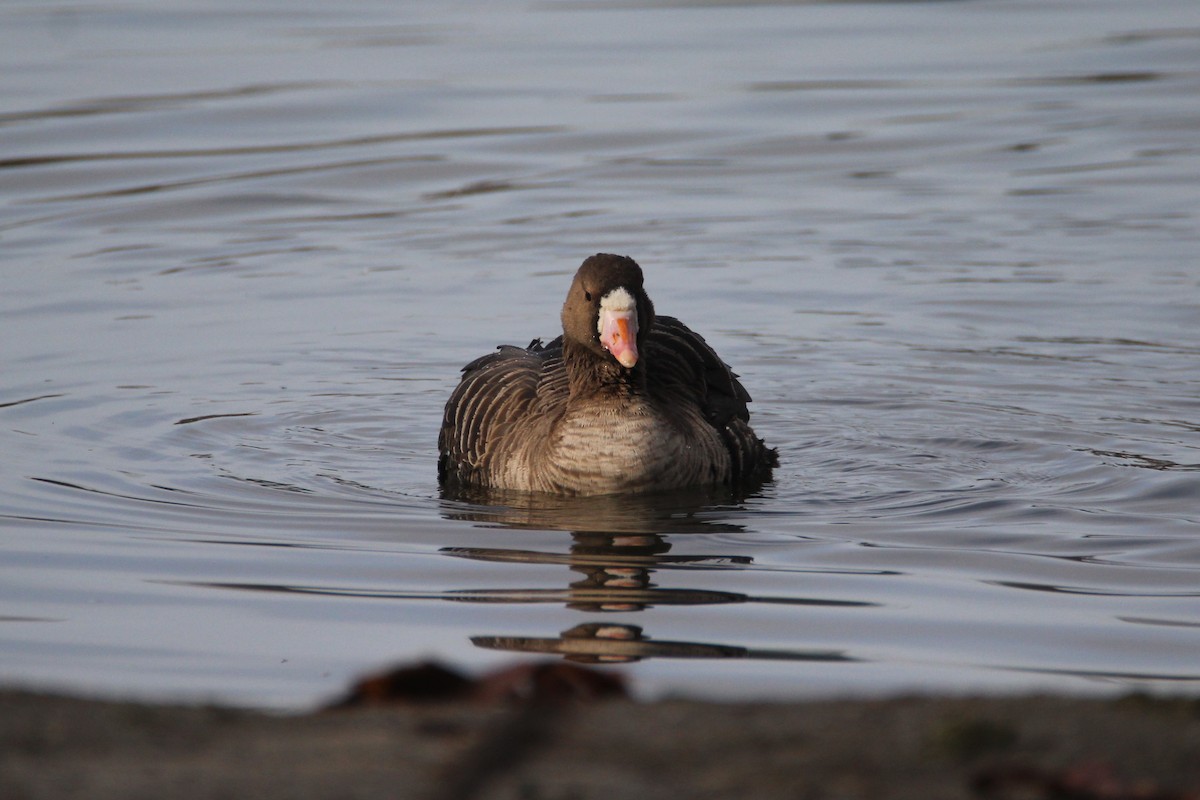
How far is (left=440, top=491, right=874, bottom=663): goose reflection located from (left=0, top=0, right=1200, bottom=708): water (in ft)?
0.12

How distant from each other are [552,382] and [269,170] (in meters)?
10.7

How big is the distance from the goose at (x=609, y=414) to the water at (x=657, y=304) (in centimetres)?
31

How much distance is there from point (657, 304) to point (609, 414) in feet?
16.7

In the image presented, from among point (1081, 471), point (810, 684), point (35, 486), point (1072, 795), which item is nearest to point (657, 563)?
point (810, 684)

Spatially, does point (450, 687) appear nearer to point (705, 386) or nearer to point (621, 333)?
point (621, 333)

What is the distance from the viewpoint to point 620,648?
22.0 ft

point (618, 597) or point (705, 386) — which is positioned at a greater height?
point (705, 386)

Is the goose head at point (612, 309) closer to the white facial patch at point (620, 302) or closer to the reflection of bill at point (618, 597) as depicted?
the white facial patch at point (620, 302)

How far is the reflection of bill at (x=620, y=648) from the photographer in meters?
6.62

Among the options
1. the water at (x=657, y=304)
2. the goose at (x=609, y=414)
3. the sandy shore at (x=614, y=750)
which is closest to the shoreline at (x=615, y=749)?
the sandy shore at (x=614, y=750)

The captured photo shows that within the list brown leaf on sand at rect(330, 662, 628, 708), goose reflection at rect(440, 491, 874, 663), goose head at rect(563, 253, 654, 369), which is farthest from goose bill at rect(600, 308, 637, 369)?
brown leaf on sand at rect(330, 662, 628, 708)

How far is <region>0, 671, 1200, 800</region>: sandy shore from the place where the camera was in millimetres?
3684

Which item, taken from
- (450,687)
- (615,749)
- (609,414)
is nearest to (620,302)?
(609,414)

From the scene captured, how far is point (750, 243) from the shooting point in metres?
16.9
